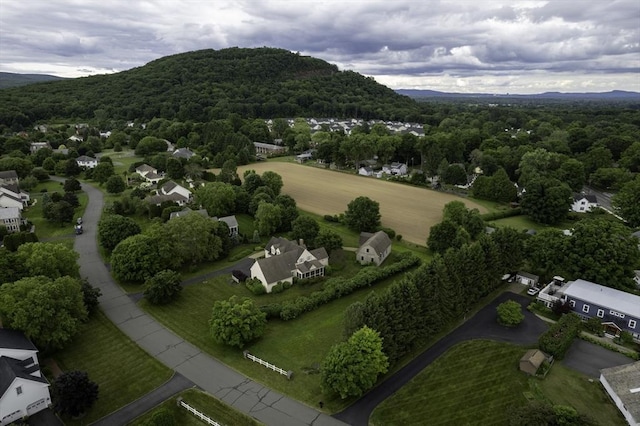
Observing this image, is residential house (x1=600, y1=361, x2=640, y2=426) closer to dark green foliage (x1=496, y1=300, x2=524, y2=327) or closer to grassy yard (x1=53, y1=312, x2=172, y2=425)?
dark green foliage (x1=496, y1=300, x2=524, y2=327)

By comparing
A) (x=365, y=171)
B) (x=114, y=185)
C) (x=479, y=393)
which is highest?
(x=114, y=185)

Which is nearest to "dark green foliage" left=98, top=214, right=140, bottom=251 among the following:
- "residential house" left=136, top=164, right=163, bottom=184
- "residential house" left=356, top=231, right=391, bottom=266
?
"residential house" left=356, top=231, right=391, bottom=266

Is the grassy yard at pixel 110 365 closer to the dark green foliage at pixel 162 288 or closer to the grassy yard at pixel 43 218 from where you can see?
the dark green foliage at pixel 162 288

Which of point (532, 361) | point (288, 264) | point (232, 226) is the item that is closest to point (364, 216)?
point (288, 264)

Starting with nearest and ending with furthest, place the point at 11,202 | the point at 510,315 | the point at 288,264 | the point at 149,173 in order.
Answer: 1. the point at 510,315
2. the point at 288,264
3. the point at 11,202
4. the point at 149,173

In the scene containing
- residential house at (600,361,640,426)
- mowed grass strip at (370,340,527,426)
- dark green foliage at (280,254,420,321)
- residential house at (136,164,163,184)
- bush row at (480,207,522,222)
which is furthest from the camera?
residential house at (136,164,163,184)

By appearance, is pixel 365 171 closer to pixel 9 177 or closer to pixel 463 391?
pixel 463 391

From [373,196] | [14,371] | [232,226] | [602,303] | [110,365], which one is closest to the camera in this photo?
[14,371]
